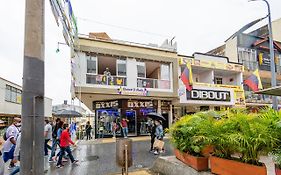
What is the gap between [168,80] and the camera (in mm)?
19312

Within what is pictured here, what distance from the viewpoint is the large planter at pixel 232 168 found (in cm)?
432

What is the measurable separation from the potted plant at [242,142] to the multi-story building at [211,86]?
13803mm

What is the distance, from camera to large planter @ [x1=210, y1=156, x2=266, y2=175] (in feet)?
14.2

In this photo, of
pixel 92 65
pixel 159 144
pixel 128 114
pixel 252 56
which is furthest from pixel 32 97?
pixel 252 56

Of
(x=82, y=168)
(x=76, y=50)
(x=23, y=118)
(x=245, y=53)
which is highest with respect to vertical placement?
(x=245, y=53)

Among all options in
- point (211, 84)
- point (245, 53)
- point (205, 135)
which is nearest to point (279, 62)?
point (245, 53)

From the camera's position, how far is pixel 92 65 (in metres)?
16.9

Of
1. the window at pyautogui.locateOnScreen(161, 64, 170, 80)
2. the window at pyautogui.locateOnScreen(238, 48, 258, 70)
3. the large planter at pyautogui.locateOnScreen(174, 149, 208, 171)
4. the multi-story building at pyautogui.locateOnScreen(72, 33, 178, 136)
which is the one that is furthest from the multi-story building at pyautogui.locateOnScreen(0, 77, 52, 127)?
the window at pyautogui.locateOnScreen(238, 48, 258, 70)

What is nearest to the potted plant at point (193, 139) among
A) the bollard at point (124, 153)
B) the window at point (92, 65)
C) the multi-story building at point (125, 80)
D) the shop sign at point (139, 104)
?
the bollard at point (124, 153)

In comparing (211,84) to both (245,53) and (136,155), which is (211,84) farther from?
(136,155)

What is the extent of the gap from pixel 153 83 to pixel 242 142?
1432 centimetres

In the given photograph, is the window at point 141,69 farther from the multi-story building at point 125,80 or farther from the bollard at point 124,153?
the bollard at point 124,153

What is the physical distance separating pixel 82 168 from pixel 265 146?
6.14 m

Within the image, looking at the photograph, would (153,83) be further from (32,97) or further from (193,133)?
(32,97)
